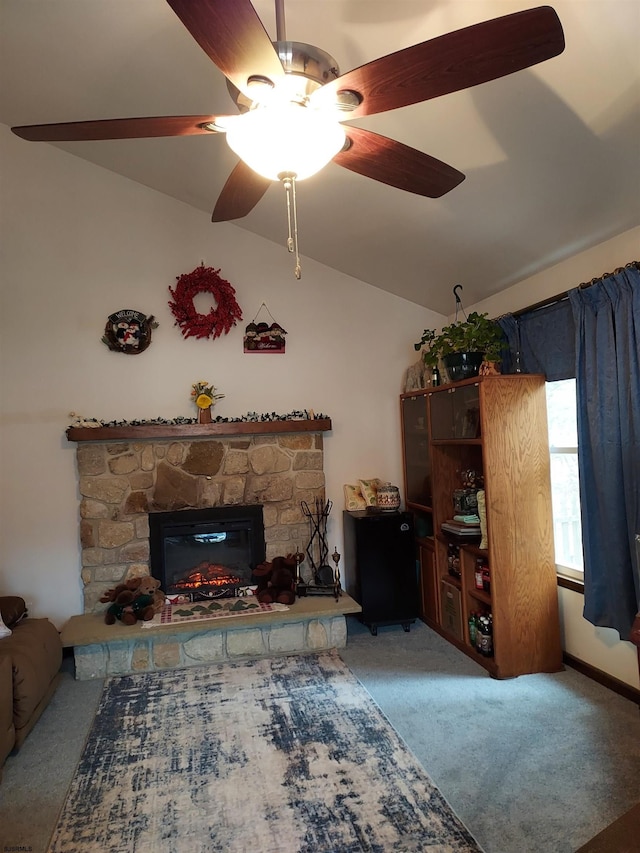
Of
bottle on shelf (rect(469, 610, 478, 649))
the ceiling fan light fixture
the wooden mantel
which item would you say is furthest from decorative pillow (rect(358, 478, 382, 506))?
the ceiling fan light fixture

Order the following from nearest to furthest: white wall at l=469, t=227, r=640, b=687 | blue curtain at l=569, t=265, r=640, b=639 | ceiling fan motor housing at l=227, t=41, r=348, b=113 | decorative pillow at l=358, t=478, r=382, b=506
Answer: ceiling fan motor housing at l=227, t=41, r=348, b=113
blue curtain at l=569, t=265, r=640, b=639
white wall at l=469, t=227, r=640, b=687
decorative pillow at l=358, t=478, r=382, b=506

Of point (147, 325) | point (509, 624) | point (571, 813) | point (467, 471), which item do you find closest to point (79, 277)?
point (147, 325)

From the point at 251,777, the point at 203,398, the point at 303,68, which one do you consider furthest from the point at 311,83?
the point at 203,398

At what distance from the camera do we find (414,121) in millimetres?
2316

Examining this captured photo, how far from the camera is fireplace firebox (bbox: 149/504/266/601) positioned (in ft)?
12.2

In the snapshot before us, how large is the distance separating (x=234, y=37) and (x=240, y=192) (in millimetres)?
804

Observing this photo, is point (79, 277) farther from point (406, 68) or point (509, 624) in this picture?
point (509, 624)

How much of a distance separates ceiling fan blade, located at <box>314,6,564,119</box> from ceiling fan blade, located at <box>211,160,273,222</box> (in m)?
0.52

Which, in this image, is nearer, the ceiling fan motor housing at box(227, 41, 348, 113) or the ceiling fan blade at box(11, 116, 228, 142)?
the ceiling fan motor housing at box(227, 41, 348, 113)

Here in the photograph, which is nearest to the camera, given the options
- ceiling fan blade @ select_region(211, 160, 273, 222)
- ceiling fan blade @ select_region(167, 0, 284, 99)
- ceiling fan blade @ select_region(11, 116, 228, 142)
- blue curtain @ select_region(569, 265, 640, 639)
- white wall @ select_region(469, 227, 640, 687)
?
Answer: ceiling fan blade @ select_region(167, 0, 284, 99)

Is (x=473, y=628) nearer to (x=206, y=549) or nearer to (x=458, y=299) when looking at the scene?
(x=206, y=549)

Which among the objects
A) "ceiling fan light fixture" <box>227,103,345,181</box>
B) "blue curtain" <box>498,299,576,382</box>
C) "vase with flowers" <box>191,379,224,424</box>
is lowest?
"vase with flowers" <box>191,379,224,424</box>

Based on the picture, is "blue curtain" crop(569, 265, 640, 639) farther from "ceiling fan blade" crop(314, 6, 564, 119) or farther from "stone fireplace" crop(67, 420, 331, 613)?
"stone fireplace" crop(67, 420, 331, 613)

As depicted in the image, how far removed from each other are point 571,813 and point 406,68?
245cm
